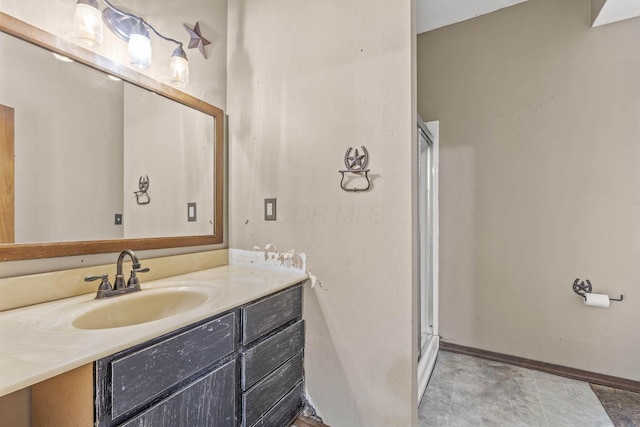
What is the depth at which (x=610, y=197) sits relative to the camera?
73.4 inches

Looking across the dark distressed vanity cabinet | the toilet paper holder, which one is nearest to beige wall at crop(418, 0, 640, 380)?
the toilet paper holder

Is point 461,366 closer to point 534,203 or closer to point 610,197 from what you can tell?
point 534,203

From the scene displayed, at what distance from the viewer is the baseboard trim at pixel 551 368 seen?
182 cm

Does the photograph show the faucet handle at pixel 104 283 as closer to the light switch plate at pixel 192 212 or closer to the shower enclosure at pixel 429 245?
the light switch plate at pixel 192 212

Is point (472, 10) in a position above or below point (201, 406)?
above

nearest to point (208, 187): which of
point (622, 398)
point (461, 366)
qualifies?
point (461, 366)

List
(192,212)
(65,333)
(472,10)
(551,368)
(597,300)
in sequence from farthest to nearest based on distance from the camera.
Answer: (472,10) < (551,368) < (597,300) < (192,212) < (65,333)

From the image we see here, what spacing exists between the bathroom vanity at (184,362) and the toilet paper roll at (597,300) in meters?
1.89

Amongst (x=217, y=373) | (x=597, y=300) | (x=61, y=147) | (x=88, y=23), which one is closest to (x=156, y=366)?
(x=217, y=373)

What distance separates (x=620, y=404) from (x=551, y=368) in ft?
1.19

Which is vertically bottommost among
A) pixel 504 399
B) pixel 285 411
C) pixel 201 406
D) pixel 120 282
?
Result: pixel 504 399

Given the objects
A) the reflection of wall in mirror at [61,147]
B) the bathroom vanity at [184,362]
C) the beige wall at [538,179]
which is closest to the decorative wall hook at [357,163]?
the bathroom vanity at [184,362]

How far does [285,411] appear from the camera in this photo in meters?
1.36

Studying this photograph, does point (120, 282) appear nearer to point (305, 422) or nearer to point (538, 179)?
point (305, 422)
